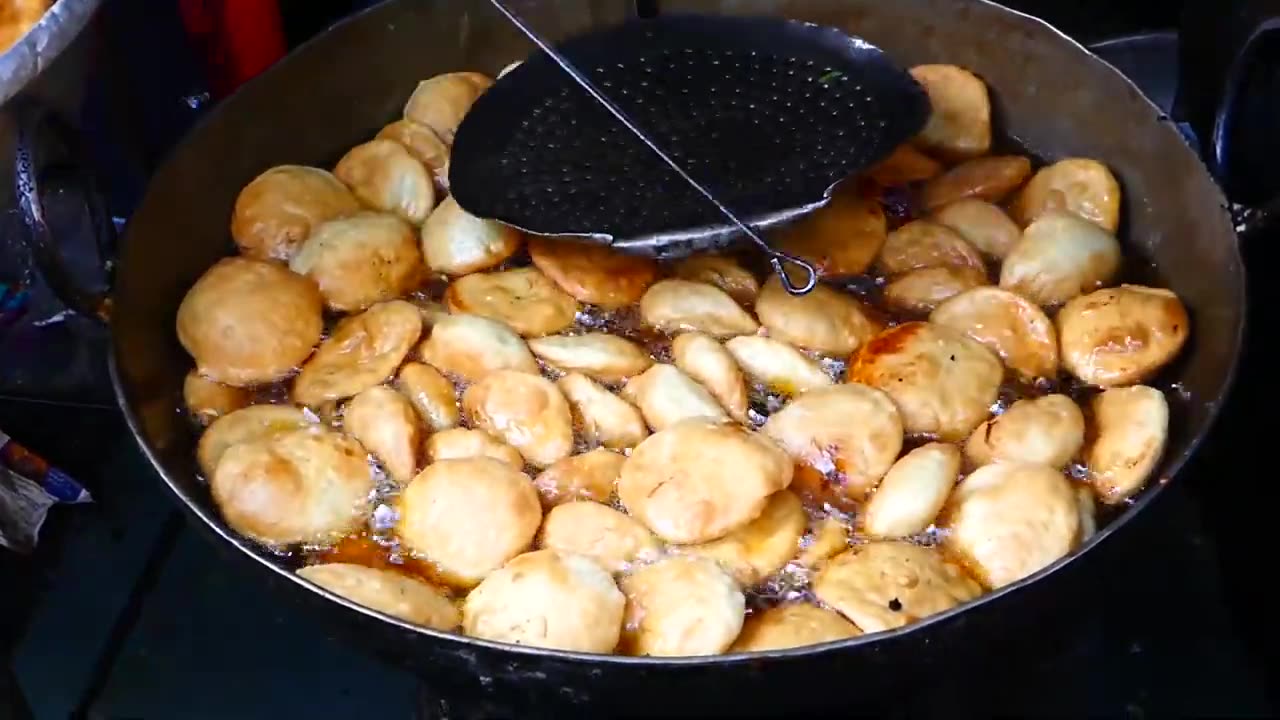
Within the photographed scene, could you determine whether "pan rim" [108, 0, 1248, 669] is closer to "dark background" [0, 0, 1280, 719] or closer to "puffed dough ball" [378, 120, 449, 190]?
"dark background" [0, 0, 1280, 719]

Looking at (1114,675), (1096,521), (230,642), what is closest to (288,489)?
(230,642)

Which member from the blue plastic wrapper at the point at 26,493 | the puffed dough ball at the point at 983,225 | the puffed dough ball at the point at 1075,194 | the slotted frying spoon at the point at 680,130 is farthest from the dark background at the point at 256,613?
the slotted frying spoon at the point at 680,130

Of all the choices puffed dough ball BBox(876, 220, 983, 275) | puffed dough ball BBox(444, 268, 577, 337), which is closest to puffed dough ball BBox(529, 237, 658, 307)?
puffed dough ball BBox(444, 268, 577, 337)

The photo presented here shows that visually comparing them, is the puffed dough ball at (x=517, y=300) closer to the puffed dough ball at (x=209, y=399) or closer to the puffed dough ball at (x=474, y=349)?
the puffed dough ball at (x=474, y=349)

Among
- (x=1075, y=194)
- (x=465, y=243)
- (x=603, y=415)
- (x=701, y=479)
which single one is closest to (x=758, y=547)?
(x=701, y=479)

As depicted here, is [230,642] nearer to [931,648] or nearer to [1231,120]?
[931,648]

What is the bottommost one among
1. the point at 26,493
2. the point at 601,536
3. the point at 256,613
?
the point at 256,613

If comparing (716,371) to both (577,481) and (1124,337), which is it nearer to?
(577,481)
